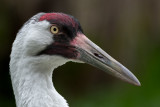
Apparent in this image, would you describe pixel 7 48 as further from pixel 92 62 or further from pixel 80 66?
pixel 92 62

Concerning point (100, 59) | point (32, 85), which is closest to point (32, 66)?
point (32, 85)

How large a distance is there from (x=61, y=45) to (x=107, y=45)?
480 centimetres

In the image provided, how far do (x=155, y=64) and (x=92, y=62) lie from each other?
512 cm

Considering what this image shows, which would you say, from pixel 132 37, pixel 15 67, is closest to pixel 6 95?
pixel 132 37

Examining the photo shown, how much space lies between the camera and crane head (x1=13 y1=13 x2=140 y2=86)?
452 cm

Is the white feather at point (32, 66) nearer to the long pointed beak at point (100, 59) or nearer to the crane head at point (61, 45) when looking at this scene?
the crane head at point (61, 45)

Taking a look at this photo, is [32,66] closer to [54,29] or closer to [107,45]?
[54,29]

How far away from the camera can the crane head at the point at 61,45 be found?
452 centimetres

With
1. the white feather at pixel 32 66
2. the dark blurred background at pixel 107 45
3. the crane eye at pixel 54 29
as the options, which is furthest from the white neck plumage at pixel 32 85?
the dark blurred background at pixel 107 45

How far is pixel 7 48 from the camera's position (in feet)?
31.9

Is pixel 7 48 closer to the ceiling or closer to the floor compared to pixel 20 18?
closer to the floor

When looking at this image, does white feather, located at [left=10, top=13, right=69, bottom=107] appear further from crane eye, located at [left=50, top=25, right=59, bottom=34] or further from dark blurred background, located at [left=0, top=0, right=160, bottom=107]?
dark blurred background, located at [left=0, top=0, right=160, bottom=107]

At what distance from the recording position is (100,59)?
4566 millimetres

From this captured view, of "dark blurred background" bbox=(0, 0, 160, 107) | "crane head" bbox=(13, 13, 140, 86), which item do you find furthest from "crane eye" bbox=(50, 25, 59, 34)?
"dark blurred background" bbox=(0, 0, 160, 107)
